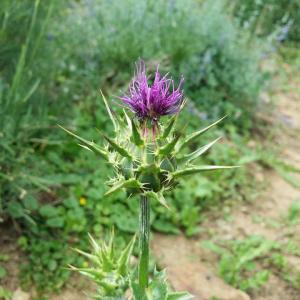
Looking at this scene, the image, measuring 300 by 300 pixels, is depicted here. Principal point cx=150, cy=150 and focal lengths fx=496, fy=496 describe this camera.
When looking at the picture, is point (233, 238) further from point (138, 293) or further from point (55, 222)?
point (138, 293)

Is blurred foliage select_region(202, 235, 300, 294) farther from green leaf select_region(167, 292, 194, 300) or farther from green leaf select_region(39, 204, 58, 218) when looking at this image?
green leaf select_region(167, 292, 194, 300)

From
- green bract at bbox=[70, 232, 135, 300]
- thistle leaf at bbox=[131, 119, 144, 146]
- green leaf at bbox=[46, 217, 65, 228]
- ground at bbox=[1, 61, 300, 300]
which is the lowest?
ground at bbox=[1, 61, 300, 300]

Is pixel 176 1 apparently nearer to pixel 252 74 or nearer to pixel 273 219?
pixel 252 74

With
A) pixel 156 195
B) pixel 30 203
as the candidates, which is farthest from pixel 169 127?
pixel 30 203

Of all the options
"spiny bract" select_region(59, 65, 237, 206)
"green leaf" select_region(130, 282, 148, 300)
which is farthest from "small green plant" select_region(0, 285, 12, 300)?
"spiny bract" select_region(59, 65, 237, 206)

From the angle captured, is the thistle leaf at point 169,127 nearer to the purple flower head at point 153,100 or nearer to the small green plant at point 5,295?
the purple flower head at point 153,100

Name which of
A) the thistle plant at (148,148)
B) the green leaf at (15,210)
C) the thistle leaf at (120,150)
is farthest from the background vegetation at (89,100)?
the thistle leaf at (120,150)

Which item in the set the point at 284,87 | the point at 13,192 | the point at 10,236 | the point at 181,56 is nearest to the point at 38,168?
the point at 13,192
